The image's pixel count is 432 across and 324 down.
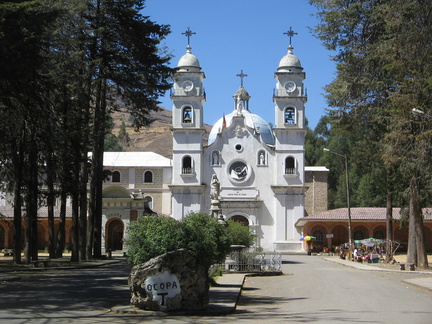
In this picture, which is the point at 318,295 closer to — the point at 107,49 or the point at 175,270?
the point at 175,270

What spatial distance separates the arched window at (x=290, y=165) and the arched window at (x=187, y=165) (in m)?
8.45

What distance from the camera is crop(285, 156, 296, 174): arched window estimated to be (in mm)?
59781

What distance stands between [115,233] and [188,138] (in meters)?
10.5

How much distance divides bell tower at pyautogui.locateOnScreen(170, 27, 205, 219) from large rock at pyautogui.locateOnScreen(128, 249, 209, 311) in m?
45.6

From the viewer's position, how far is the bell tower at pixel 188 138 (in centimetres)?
5950

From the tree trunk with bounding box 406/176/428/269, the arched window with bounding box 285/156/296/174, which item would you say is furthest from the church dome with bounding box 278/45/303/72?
the tree trunk with bounding box 406/176/428/269

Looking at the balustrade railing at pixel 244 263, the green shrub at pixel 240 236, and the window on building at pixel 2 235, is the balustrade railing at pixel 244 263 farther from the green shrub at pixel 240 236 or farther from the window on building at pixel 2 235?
the window on building at pixel 2 235

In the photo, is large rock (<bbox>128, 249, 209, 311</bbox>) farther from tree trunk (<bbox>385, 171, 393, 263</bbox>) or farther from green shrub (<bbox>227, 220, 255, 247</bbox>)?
tree trunk (<bbox>385, 171, 393, 263</bbox>)

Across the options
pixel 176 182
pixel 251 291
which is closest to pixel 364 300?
pixel 251 291

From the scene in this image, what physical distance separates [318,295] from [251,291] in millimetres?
2242

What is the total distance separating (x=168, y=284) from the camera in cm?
1325

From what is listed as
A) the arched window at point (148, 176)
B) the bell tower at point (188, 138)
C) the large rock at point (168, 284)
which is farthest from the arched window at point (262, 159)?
the large rock at point (168, 284)

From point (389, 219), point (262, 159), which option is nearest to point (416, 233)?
point (389, 219)

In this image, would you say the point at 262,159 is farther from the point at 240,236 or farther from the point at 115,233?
the point at 240,236
